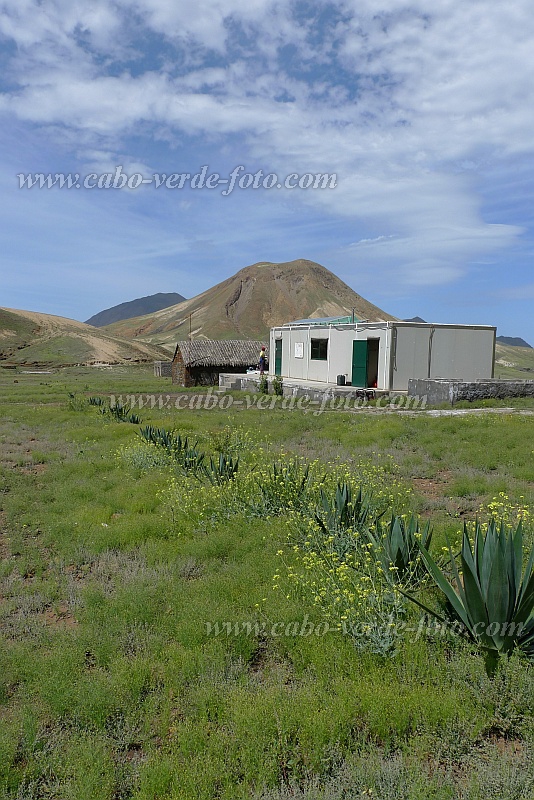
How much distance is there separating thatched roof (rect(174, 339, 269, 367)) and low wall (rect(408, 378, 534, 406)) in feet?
46.3

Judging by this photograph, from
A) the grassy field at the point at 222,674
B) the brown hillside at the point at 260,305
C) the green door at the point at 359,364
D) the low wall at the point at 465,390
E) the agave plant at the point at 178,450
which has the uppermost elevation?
the brown hillside at the point at 260,305

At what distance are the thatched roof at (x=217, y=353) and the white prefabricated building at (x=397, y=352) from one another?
811cm

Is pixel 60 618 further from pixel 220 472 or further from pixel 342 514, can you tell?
pixel 220 472

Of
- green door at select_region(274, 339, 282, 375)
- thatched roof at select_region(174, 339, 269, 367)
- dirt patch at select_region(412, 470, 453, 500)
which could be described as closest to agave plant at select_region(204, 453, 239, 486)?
dirt patch at select_region(412, 470, 453, 500)

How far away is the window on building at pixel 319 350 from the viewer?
77.2 ft

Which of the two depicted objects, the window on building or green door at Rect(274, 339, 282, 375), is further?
green door at Rect(274, 339, 282, 375)

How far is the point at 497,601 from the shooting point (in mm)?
3312

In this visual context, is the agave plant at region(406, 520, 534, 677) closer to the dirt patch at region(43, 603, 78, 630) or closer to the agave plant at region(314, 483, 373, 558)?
the agave plant at region(314, 483, 373, 558)

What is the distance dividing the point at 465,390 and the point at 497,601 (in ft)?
50.1

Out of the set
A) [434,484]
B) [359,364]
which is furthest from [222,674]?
[359,364]

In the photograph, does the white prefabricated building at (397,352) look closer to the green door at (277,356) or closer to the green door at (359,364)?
the green door at (359,364)

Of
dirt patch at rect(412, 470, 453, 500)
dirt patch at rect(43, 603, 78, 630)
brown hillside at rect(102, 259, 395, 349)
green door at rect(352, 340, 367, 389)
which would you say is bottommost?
dirt patch at rect(43, 603, 78, 630)

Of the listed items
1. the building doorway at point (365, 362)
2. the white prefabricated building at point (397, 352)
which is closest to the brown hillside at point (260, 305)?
the white prefabricated building at point (397, 352)

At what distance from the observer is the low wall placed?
17609mm
